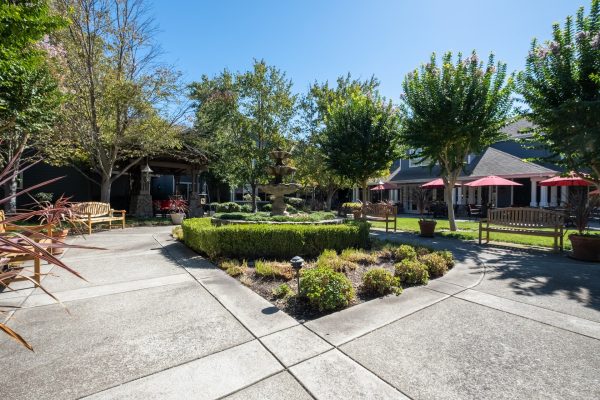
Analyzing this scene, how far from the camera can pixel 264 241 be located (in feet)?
21.6

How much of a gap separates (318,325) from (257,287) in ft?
5.33

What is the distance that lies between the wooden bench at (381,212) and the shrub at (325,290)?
27.4ft

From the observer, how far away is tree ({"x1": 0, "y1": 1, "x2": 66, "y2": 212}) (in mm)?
4977

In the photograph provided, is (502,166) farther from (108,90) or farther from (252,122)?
(108,90)

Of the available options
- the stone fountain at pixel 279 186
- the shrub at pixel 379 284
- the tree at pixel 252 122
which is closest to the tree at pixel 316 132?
the tree at pixel 252 122

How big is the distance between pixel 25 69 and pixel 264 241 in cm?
666

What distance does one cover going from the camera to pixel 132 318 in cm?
354

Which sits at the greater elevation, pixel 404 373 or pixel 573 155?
pixel 573 155

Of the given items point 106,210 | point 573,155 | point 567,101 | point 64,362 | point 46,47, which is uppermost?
point 46,47

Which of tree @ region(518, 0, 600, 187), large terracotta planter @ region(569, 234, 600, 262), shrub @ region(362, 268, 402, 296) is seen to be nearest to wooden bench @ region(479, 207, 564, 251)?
large terracotta planter @ region(569, 234, 600, 262)

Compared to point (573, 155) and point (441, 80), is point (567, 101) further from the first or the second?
point (441, 80)

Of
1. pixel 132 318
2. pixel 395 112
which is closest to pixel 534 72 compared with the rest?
pixel 395 112

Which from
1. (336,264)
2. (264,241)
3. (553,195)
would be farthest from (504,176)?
(264,241)

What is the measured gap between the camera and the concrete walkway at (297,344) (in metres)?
2.33
